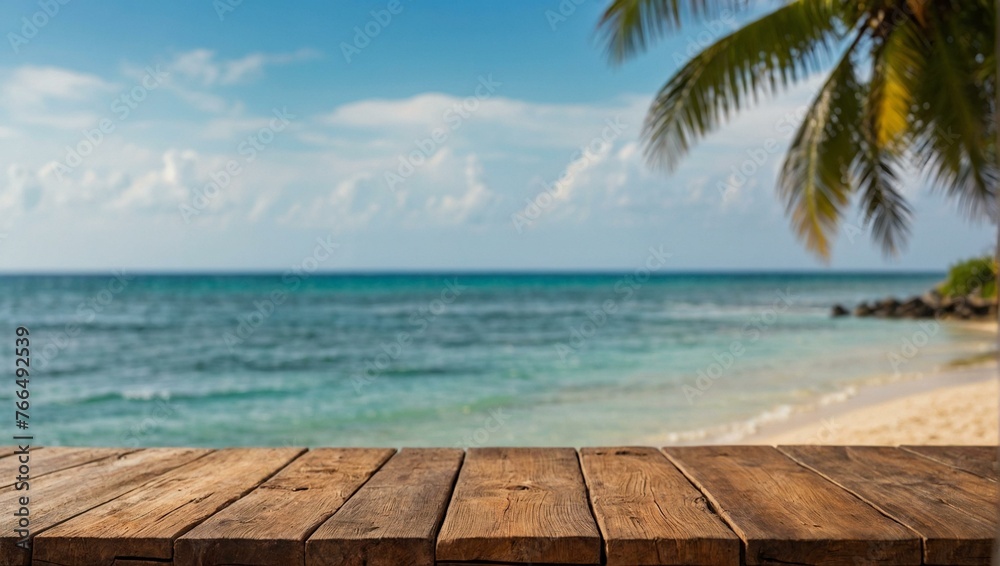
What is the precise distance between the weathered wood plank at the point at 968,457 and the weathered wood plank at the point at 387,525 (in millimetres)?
1618

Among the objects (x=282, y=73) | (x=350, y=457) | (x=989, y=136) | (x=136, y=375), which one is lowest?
(x=136, y=375)

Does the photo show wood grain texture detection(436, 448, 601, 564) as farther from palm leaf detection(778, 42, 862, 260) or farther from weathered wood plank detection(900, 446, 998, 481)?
palm leaf detection(778, 42, 862, 260)

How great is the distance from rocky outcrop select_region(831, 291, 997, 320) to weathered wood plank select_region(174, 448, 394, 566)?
26.2 m

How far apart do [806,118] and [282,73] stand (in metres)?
30.3

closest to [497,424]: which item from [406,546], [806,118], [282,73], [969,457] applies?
[806,118]

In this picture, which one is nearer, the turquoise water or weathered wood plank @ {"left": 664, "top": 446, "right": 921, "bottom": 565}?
weathered wood plank @ {"left": 664, "top": 446, "right": 921, "bottom": 565}

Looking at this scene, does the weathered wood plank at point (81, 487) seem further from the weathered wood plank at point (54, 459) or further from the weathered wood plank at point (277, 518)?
the weathered wood plank at point (277, 518)

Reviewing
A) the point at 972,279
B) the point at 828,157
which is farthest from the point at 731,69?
the point at 972,279

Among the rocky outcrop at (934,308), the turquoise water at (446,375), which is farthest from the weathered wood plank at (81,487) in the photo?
the rocky outcrop at (934,308)

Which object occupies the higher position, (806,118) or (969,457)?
(806,118)

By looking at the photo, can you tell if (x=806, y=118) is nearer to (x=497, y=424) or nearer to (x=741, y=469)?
(x=497, y=424)

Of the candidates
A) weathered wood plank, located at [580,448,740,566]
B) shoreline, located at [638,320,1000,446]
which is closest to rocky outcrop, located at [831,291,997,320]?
shoreline, located at [638,320,1000,446]

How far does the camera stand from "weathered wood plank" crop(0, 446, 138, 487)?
Answer: 2348mm

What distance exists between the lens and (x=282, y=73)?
1357 inches
